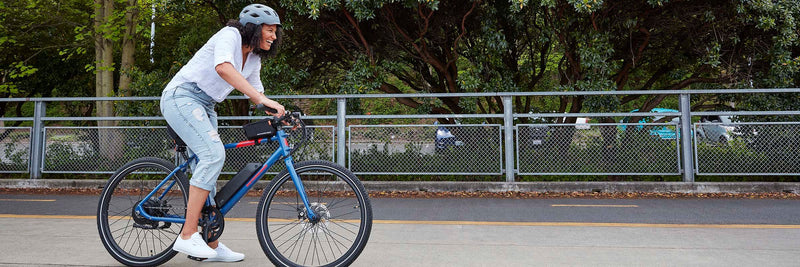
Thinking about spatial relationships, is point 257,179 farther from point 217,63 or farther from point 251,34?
point 251,34

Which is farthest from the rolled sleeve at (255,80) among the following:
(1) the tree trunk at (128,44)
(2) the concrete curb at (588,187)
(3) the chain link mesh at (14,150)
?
(1) the tree trunk at (128,44)

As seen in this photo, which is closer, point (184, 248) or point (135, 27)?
point (184, 248)

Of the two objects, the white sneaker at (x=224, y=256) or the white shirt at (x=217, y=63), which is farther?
the white sneaker at (x=224, y=256)

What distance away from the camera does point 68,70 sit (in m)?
19.2

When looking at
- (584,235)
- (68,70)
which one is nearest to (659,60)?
(584,235)

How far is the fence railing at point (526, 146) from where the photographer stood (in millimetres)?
8711

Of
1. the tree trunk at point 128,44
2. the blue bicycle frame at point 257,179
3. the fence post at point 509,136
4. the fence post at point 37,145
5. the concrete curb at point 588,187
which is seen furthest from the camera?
the tree trunk at point 128,44

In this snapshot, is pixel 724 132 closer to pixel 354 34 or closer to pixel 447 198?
pixel 447 198

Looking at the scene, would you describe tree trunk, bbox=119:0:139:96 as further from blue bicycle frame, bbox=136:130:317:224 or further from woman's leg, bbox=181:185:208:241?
woman's leg, bbox=181:185:208:241

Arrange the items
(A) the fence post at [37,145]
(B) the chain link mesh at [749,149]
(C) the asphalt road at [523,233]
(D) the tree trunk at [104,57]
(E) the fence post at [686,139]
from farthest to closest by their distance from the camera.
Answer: (D) the tree trunk at [104,57]
(A) the fence post at [37,145]
(E) the fence post at [686,139]
(B) the chain link mesh at [749,149]
(C) the asphalt road at [523,233]

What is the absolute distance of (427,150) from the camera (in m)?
9.03

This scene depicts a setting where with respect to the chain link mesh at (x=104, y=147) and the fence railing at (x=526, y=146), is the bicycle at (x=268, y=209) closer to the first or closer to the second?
the fence railing at (x=526, y=146)

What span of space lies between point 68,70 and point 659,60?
1726cm

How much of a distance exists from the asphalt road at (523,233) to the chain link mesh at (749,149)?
4.02 feet
